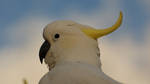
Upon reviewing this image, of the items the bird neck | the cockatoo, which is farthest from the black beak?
the bird neck

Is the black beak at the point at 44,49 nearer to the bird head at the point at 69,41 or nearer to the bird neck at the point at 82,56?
the bird head at the point at 69,41

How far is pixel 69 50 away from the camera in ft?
12.3

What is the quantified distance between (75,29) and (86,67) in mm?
523

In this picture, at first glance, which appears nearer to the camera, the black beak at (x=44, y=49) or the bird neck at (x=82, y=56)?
the bird neck at (x=82, y=56)

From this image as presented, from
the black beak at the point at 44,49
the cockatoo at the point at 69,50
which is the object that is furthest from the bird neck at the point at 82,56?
the black beak at the point at 44,49

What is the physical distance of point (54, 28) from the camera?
3.88 meters

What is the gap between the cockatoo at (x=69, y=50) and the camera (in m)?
3.49

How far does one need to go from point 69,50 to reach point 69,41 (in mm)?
95

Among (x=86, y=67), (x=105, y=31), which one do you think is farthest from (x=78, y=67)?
(x=105, y=31)

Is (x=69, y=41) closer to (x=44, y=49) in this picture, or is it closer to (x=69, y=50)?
(x=69, y=50)

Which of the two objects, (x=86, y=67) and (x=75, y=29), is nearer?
(x=86, y=67)

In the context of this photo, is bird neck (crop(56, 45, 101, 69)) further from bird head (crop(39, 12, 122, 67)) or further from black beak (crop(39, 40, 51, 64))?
black beak (crop(39, 40, 51, 64))

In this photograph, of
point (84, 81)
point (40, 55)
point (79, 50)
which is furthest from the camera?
point (40, 55)

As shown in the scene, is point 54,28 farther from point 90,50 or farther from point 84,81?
point 84,81
